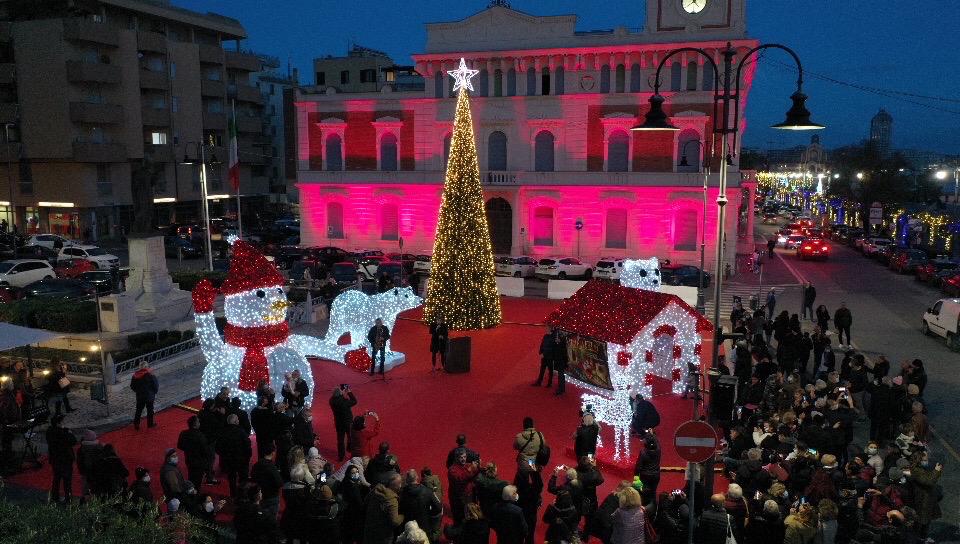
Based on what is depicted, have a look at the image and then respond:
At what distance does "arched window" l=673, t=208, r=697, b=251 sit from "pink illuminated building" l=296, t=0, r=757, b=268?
54mm

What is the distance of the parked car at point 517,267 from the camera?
1372 inches

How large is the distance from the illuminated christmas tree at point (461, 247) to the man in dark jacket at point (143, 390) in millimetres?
9641

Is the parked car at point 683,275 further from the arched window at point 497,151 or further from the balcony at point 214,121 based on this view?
the balcony at point 214,121

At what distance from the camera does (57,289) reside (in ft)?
85.1

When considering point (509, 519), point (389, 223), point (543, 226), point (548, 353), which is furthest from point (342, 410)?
point (389, 223)

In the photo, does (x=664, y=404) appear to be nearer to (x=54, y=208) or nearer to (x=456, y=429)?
(x=456, y=429)

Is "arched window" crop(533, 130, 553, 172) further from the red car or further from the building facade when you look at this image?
the building facade

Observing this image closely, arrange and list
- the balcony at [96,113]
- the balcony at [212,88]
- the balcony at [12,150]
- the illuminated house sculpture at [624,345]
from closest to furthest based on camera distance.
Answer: the illuminated house sculpture at [624,345]
the balcony at [96,113]
the balcony at [12,150]
the balcony at [212,88]

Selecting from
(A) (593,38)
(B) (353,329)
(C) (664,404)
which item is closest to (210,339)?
(B) (353,329)

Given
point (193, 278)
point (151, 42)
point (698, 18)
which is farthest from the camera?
point (151, 42)

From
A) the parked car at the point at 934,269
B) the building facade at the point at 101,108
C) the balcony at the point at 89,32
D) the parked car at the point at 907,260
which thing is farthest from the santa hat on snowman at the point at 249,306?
the balcony at the point at 89,32

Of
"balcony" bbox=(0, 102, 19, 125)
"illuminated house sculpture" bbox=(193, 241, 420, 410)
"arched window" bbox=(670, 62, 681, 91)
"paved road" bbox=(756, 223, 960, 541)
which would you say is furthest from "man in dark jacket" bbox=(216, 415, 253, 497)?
"balcony" bbox=(0, 102, 19, 125)

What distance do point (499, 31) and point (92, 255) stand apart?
2427 centimetres

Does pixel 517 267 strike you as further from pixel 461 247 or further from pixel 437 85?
pixel 461 247
